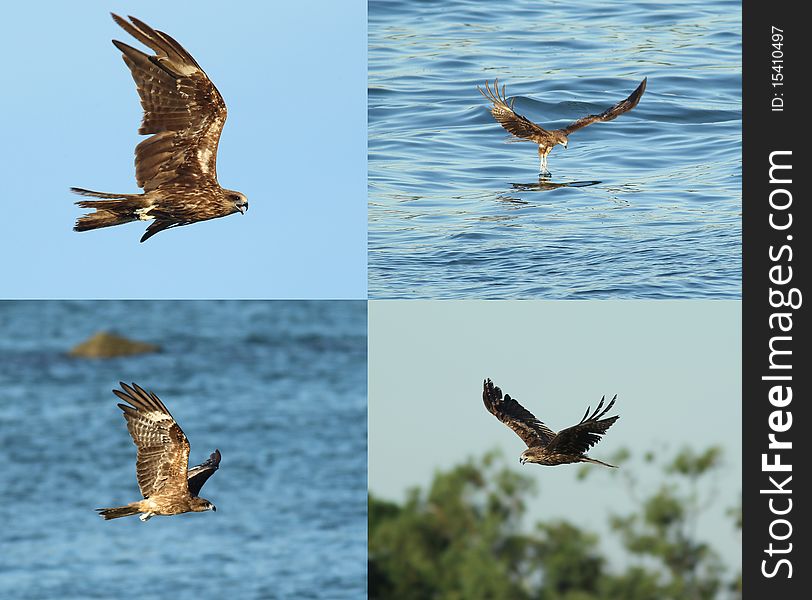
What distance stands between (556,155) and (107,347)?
1645cm

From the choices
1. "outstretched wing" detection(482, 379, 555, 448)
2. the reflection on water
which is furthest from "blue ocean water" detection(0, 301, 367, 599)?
"outstretched wing" detection(482, 379, 555, 448)

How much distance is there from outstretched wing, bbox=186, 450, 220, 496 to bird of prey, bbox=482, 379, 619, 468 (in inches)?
60.1

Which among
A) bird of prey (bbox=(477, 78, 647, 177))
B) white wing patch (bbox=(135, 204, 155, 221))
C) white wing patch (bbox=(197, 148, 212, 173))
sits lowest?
white wing patch (bbox=(135, 204, 155, 221))

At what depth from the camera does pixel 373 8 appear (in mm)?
11211

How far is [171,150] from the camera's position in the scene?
6.67 meters

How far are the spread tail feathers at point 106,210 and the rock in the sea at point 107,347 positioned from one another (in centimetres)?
1813

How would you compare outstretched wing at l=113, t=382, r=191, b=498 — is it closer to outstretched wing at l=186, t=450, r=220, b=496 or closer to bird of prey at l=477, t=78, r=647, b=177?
outstretched wing at l=186, t=450, r=220, b=496

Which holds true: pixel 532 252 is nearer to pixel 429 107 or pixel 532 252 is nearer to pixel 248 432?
pixel 429 107

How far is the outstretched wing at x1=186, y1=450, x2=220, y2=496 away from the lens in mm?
6957

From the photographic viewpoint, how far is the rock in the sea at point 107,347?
80.3ft

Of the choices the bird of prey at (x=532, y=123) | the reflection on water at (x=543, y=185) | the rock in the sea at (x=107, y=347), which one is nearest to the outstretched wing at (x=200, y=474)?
the bird of prey at (x=532, y=123)

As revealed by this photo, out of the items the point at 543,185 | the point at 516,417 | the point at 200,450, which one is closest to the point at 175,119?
the point at 516,417

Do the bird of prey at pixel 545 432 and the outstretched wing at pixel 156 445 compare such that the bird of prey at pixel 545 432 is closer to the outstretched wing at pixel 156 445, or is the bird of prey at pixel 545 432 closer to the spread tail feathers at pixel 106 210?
the outstretched wing at pixel 156 445
